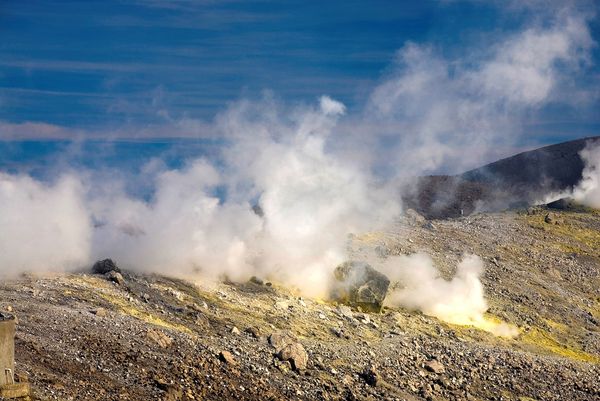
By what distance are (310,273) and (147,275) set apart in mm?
Result: 10052

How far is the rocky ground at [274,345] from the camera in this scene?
27.5m

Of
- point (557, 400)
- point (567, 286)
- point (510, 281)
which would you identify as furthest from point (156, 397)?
point (567, 286)

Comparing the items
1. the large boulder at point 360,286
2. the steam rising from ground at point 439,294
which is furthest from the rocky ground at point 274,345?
the large boulder at point 360,286

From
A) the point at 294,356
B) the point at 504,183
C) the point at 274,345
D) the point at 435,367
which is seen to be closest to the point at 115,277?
the point at 274,345

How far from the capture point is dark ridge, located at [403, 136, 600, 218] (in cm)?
10206

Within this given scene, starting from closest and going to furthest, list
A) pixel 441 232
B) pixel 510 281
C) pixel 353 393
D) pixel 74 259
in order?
pixel 353 393
pixel 74 259
pixel 510 281
pixel 441 232

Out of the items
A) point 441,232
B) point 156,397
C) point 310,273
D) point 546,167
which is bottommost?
point 156,397

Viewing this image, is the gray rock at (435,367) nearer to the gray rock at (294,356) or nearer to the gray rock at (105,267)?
the gray rock at (294,356)

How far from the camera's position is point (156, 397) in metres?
25.9

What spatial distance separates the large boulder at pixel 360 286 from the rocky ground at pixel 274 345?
1277mm

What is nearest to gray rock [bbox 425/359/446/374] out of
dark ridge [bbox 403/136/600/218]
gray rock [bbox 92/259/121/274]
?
gray rock [bbox 92/259/121/274]

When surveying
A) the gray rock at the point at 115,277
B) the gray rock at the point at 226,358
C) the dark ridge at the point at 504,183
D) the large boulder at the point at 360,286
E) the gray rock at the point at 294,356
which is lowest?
the gray rock at the point at 226,358

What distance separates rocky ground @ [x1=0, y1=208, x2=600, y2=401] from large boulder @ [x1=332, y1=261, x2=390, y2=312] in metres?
1.28

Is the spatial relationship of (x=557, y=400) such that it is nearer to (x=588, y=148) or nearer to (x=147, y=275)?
(x=147, y=275)
